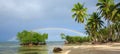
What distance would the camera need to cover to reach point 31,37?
458 ft

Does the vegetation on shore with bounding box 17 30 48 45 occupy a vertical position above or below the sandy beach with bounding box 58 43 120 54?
above

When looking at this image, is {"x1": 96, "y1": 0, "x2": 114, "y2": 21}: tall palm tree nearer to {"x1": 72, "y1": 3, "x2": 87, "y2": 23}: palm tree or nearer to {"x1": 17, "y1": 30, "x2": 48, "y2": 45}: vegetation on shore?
{"x1": 72, "y1": 3, "x2": 87, "y2": 23}: palm tree

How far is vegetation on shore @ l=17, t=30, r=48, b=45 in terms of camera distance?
13938cm

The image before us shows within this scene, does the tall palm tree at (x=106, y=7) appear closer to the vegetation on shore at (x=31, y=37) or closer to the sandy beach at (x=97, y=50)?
the sandy beach at (x=97, y=50)

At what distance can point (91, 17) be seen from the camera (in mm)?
91938

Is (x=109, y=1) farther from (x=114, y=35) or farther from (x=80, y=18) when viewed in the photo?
(x=114, y=35)

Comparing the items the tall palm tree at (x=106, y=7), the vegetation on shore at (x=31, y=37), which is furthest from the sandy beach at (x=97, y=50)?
the vegetation on shore at (x=31, y=37)

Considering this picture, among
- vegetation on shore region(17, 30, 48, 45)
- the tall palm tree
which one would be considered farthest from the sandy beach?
vegetation on shore region(17, 30, 48, 45)

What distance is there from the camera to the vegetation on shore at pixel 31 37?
13938cm

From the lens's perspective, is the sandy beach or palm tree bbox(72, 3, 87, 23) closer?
the sandy beach

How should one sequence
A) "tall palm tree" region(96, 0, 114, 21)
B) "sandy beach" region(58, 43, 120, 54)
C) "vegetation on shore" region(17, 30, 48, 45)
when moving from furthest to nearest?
1. "vegetation on shore" region(17, 30, 48, 45)
2. "tall palm tree" region(96, 0, 114, 21)
3. "sandy beach" region(58, 43, 120, 54)

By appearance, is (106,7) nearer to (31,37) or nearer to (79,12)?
(79,12)

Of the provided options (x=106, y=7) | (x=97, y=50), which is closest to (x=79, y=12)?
(x=106, y=7)

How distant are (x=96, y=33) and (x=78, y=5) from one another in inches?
744
